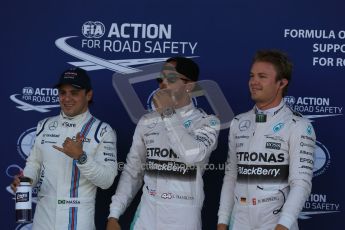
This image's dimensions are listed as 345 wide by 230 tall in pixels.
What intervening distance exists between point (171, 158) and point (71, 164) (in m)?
0.55

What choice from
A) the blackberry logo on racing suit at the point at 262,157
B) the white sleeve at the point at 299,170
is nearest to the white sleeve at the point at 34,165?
the blackberry logo on racing suit at the point at 262,157

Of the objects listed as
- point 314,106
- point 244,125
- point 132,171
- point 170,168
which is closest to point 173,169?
point 170,168

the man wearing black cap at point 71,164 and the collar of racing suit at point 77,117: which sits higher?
the collar of racing suit at point 77,117

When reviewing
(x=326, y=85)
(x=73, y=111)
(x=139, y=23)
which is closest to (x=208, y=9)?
(x=139, y=23)

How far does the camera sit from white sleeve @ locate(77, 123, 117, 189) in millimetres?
3232

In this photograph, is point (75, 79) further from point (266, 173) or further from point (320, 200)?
point (320, 200)

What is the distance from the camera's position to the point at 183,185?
3.29 m

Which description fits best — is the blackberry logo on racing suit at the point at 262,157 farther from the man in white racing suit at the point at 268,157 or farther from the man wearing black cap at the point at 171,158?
the man wearing black cap at the point at 171,158

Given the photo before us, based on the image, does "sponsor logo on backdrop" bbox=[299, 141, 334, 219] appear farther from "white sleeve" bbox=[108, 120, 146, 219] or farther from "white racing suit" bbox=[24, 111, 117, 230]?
"white racing suit" bbox=[24, 111, 117, 230]

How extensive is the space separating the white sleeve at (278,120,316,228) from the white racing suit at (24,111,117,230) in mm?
976

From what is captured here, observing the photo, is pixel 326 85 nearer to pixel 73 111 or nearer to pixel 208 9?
pixel 208 9

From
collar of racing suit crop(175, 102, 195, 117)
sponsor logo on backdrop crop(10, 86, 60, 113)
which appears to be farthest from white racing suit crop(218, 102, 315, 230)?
sponsor logo on backdrop crop(10, 86, 60, 113)

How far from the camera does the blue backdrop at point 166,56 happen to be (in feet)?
12.8

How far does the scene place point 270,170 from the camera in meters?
3.12
